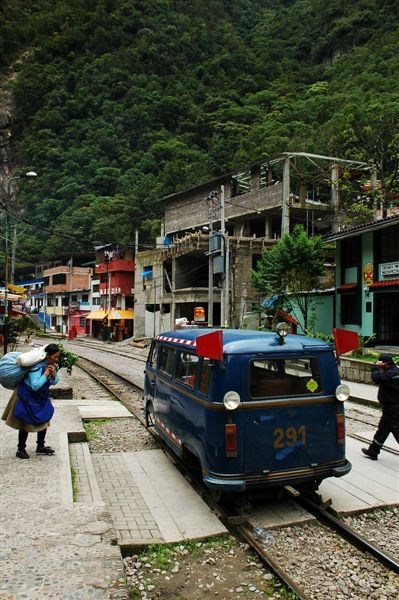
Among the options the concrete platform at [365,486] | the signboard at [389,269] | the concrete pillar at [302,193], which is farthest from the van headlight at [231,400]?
the concrete pillar at [302,193]

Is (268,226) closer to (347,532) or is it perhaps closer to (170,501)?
(170,501)

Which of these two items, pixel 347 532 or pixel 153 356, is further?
pixel 153 356

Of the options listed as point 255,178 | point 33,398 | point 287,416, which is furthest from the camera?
point 255,178

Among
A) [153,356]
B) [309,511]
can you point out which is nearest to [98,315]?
[153,356]

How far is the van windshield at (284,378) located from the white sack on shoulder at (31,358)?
3076mm

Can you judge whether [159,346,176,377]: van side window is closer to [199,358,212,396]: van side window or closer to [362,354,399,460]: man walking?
[199,358,212,396]: van side window

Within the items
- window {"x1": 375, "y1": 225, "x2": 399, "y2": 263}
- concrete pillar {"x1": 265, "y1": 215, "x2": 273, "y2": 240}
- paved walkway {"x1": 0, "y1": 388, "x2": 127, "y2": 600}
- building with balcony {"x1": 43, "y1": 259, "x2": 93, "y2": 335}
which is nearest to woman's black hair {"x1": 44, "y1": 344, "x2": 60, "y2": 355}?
paved walkway {"x1": 0, "y1": 388, "x2": 127, "y2": 600}

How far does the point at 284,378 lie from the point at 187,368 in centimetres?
152

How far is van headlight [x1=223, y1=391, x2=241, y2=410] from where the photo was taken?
505 cm

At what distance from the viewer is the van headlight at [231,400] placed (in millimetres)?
5051

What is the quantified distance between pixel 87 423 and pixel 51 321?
189ft

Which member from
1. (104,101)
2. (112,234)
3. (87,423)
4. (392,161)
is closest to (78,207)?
(112,234)

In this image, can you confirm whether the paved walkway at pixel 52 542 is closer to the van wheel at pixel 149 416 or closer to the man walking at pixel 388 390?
the van wheel at pixel 149 416

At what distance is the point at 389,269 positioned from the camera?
63.7ft
